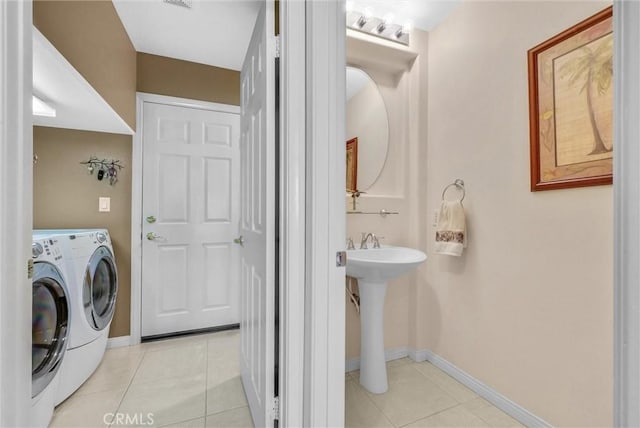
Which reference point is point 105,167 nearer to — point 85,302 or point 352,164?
point 85,302

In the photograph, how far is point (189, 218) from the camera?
264 cm

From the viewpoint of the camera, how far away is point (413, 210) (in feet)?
7.27

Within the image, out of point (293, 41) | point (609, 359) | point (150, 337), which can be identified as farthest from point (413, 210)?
point (150, 337)

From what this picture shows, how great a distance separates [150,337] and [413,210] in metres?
2.41

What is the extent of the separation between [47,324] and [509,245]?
2403mm

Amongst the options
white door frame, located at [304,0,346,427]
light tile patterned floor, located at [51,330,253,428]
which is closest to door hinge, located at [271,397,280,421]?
white door frame, located at [304,0,346,427]

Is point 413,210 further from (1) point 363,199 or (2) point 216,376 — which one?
(2) point 216,376

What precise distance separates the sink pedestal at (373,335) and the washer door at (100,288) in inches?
66.4

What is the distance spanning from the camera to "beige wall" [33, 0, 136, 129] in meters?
1.35

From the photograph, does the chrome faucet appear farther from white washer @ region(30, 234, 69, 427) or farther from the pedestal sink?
white washer @ region(30, 234, 69, 427)

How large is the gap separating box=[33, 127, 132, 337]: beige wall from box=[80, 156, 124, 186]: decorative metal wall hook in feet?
0.10

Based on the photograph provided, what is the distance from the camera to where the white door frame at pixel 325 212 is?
1.07m

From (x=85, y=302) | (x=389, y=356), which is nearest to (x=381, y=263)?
(x=389, y=356)

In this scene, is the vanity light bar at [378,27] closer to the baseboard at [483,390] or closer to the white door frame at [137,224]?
→ the white door frame at [137,224]
